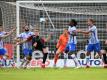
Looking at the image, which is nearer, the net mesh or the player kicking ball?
the player kicking ball

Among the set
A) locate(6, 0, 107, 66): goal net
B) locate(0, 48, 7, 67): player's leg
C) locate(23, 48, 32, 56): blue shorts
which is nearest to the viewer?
locate(0, 48, 7, 67): player's leg

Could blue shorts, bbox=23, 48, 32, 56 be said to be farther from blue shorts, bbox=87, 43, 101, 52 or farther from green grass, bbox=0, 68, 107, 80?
green grass, bbox=0, 68, 107, 80

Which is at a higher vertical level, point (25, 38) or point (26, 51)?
point (25, 38)

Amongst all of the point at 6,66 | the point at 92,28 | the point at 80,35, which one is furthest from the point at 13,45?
the point at 92,28

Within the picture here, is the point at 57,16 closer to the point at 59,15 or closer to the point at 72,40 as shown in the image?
the point at 59,15

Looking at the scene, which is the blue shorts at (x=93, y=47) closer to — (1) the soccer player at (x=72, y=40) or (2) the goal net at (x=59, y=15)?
(1) the soccer player at (x=72, y=40)

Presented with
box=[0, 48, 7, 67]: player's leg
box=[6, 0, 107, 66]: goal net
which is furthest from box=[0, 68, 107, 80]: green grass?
box=[6, 0, 107, 66]: goal net

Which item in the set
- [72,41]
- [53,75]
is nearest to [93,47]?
[72,41]

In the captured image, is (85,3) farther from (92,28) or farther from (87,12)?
(92,28)

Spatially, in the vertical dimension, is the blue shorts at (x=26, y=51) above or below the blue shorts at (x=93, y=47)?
below

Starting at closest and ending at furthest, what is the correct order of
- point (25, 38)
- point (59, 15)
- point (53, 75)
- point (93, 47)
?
point (53, 75)
point (93, 47)
point (25, 38)
point (59, 15)

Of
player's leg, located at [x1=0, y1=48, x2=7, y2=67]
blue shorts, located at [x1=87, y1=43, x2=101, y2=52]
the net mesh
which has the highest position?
the net mesh

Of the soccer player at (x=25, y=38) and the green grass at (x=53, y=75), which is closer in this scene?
the green grass at (x=53, y=75)

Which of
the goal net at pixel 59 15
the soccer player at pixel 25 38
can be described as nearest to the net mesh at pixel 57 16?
the goal net at pixel 59 15
